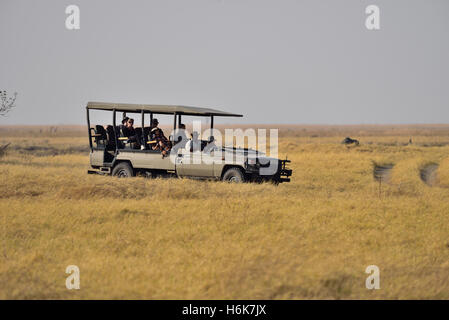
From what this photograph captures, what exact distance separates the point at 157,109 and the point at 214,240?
704 centimetres

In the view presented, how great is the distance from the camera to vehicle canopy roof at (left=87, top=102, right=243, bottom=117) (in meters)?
15.2

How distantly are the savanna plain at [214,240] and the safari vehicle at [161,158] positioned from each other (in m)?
0.42

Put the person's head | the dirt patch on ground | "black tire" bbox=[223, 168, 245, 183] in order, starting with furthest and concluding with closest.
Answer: the dirt patch on ground, the person's head, "black tire" bbox=[223, 168, 245, 183]

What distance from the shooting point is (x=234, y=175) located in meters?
14.8

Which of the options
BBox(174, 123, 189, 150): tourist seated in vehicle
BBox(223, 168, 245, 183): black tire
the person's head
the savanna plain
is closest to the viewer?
the savanna plain

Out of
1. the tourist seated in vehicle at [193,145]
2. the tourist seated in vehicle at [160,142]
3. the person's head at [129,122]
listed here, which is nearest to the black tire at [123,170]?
the tourist seated in vehicle at [160,142]

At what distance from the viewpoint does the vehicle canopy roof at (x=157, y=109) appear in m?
15.2

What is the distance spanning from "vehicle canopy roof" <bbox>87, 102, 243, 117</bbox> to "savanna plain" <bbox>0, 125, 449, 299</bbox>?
1.98m

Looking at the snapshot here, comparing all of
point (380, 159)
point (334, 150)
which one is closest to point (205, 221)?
point (380, 159)

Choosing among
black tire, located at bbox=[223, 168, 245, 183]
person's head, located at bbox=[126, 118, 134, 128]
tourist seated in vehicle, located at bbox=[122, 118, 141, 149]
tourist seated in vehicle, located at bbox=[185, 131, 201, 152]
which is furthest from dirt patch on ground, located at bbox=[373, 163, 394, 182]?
person's head, located at bbox=[126, 118, 134, 128]

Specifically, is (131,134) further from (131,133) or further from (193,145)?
(193,145)

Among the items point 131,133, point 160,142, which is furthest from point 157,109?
point 131,133

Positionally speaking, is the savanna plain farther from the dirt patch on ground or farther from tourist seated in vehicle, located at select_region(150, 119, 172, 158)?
the dirt patch on ground

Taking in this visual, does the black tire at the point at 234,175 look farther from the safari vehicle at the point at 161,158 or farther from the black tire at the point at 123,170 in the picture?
the black tire at the point at 123,170
